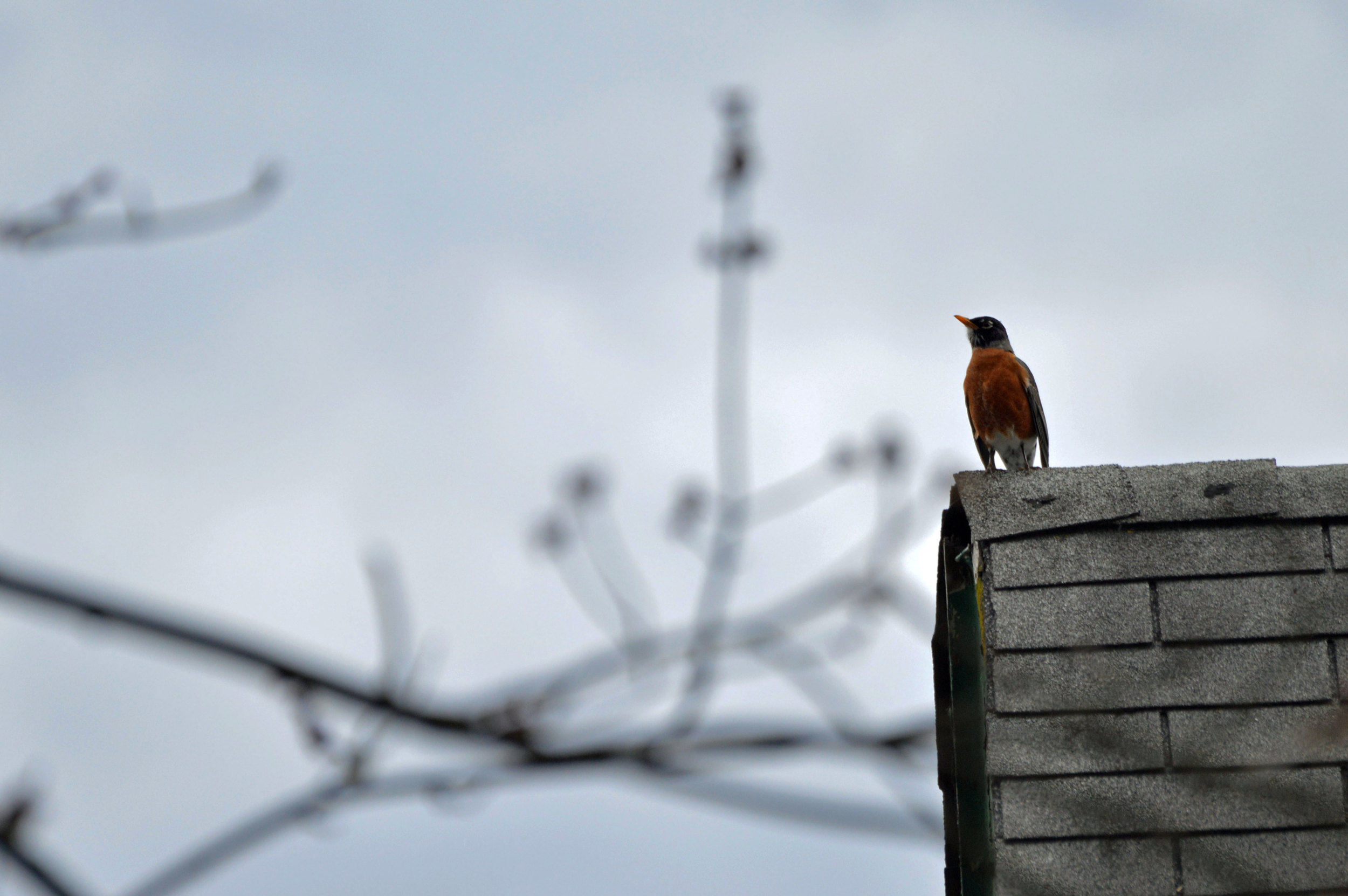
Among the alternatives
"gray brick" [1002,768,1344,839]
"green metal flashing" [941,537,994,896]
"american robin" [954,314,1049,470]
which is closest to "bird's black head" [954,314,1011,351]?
"american robin" [954,314,1049,470]

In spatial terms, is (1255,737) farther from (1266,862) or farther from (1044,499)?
(1044,499)

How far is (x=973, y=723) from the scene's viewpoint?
127 inches

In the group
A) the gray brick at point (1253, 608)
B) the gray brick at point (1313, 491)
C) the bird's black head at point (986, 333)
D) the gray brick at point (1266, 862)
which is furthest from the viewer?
the bird's black head at point (986, 333)

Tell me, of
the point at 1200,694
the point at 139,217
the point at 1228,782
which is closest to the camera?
the point at 139,217

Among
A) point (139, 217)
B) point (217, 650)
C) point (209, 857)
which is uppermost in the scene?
point (139, 217)

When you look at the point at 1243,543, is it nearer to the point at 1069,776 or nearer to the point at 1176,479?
the point at 1176,479

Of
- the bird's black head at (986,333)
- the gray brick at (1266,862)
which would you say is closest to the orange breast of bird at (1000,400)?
the bird's black head at (986,333)

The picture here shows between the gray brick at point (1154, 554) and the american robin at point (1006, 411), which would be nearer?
the gray brick at point (1154, 554)

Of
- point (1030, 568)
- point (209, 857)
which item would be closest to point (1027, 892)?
point (1030, 568)

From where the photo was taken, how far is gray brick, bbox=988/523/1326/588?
2.94 meters

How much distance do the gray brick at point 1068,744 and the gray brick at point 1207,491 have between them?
48cm

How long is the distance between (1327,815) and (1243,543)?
58 cm

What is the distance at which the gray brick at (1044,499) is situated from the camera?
304 cm

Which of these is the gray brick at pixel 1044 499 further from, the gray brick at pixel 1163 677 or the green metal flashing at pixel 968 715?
the gray brick at pixel 1163 677
